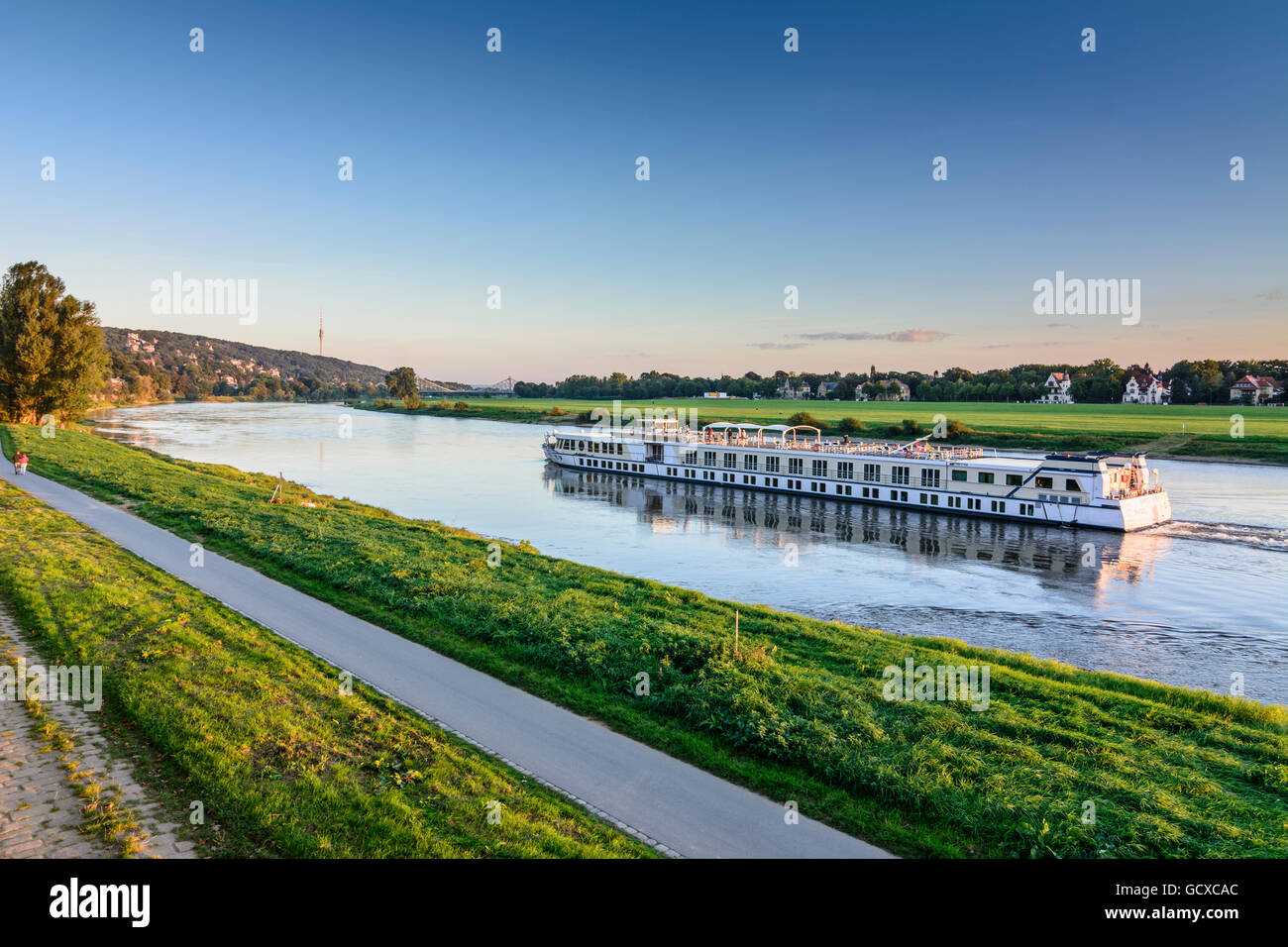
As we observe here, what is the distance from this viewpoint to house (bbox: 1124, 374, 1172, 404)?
562ft

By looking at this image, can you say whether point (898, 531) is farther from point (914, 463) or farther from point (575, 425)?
point (575, 425)

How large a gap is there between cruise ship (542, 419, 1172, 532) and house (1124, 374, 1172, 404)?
435 ft

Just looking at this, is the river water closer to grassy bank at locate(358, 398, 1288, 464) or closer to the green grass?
the green grass

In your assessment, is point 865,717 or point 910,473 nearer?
point 865,717

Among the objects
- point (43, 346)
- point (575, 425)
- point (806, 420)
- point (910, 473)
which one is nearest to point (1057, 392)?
point (806, 420)

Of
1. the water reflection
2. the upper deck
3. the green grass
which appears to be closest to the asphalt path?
the green grass

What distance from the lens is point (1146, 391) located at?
17812 cm

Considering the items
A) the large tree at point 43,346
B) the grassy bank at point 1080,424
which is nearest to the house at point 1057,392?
the grassy bank at point 1080,424

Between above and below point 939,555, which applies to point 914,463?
above

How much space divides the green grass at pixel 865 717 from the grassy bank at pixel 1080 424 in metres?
86.5

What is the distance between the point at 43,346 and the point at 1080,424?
133 meters

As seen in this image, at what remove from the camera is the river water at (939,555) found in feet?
87.0
